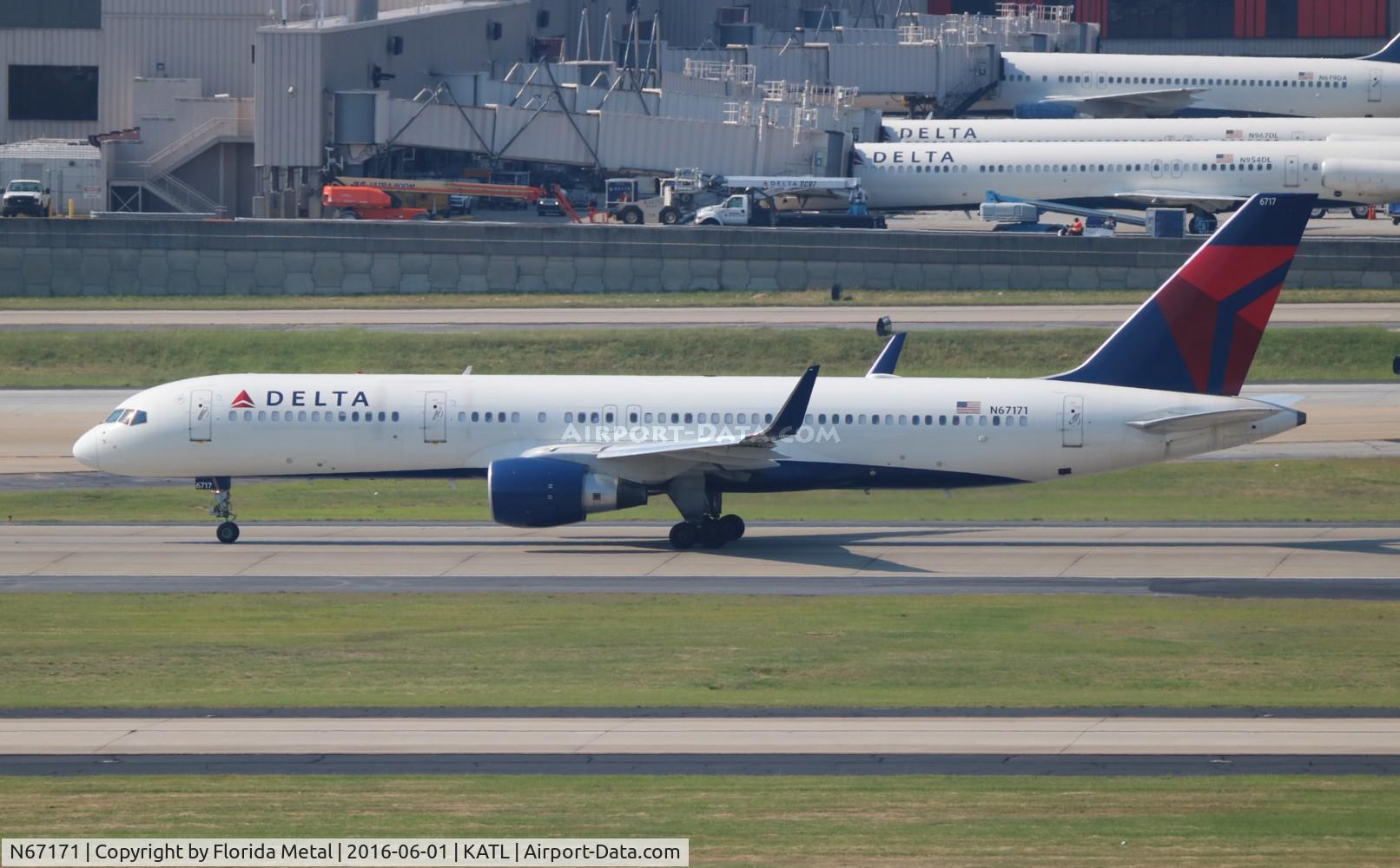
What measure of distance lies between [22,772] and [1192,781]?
606 inches

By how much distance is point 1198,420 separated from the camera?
42.7 m

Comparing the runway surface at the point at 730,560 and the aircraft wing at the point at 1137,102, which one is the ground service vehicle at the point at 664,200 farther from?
the runway surface at the point at 730,560

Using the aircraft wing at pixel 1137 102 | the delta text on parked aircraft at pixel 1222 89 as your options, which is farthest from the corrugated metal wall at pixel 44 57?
the aircraft wing at pixel 1137 102

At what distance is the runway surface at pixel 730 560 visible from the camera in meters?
38.5

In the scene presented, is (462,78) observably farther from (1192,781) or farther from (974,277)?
(1192,781)

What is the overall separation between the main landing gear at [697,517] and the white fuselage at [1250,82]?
81.6m

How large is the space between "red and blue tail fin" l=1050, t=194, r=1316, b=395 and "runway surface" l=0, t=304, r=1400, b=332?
26.6 m

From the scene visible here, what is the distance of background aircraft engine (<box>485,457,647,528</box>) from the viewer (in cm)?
4150

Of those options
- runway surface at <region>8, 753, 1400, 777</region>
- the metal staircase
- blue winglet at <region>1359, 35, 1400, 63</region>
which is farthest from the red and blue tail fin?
blue winglet at <region>1359, 35, 1400, 63</region>

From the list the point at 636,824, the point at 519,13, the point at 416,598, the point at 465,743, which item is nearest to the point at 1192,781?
the point at 636,824

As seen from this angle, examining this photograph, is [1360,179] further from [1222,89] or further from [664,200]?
[664,200]

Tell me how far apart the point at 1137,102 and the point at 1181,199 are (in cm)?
2910

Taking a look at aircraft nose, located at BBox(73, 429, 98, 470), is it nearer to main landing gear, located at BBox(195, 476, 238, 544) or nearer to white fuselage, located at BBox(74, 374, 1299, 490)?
white fuselage, located at BBox(74, 374, 1299, 490)

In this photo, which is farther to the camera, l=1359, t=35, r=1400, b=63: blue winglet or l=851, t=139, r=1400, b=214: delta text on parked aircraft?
l=1359, t=35, r=1400, b=63: blue winglet
